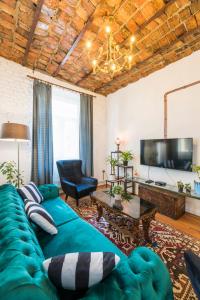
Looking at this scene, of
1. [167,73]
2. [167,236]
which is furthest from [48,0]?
[167,236]

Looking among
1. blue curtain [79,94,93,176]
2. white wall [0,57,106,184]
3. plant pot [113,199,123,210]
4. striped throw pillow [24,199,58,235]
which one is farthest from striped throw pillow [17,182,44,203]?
blue curtain [79,94,93,176]

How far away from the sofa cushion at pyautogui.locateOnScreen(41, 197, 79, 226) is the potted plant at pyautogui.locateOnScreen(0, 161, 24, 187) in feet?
3.84

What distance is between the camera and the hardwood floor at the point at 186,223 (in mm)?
2178

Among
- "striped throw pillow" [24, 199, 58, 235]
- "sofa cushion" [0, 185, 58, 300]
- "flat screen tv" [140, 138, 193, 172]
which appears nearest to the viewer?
"sofa cushion" [0, 185, 58, 300]

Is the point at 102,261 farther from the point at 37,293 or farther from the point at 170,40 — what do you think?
the point at 170,40

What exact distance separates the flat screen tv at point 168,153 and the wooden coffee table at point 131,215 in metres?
1.21

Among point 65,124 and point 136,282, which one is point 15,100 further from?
point 136,282

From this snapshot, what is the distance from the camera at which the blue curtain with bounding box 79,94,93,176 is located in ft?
13.6

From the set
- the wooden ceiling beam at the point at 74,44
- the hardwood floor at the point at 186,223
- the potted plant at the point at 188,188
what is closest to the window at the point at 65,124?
the wooden ceiling beam at the point at 74,44

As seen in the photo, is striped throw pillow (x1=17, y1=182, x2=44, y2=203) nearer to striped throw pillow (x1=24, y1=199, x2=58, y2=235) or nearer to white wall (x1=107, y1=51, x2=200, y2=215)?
striped throw pillow (x1=24, y1=199, x2=58, y2=235)

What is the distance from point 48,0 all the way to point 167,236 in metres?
3.54

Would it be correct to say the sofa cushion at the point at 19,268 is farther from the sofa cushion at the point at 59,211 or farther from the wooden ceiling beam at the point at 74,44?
the wooden ceiling beam at the point at 74,44

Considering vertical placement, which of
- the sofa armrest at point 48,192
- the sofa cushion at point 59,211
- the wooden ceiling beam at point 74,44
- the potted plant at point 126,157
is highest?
the wooden ceiling beam at point 74,44

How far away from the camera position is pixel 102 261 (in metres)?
0.71
